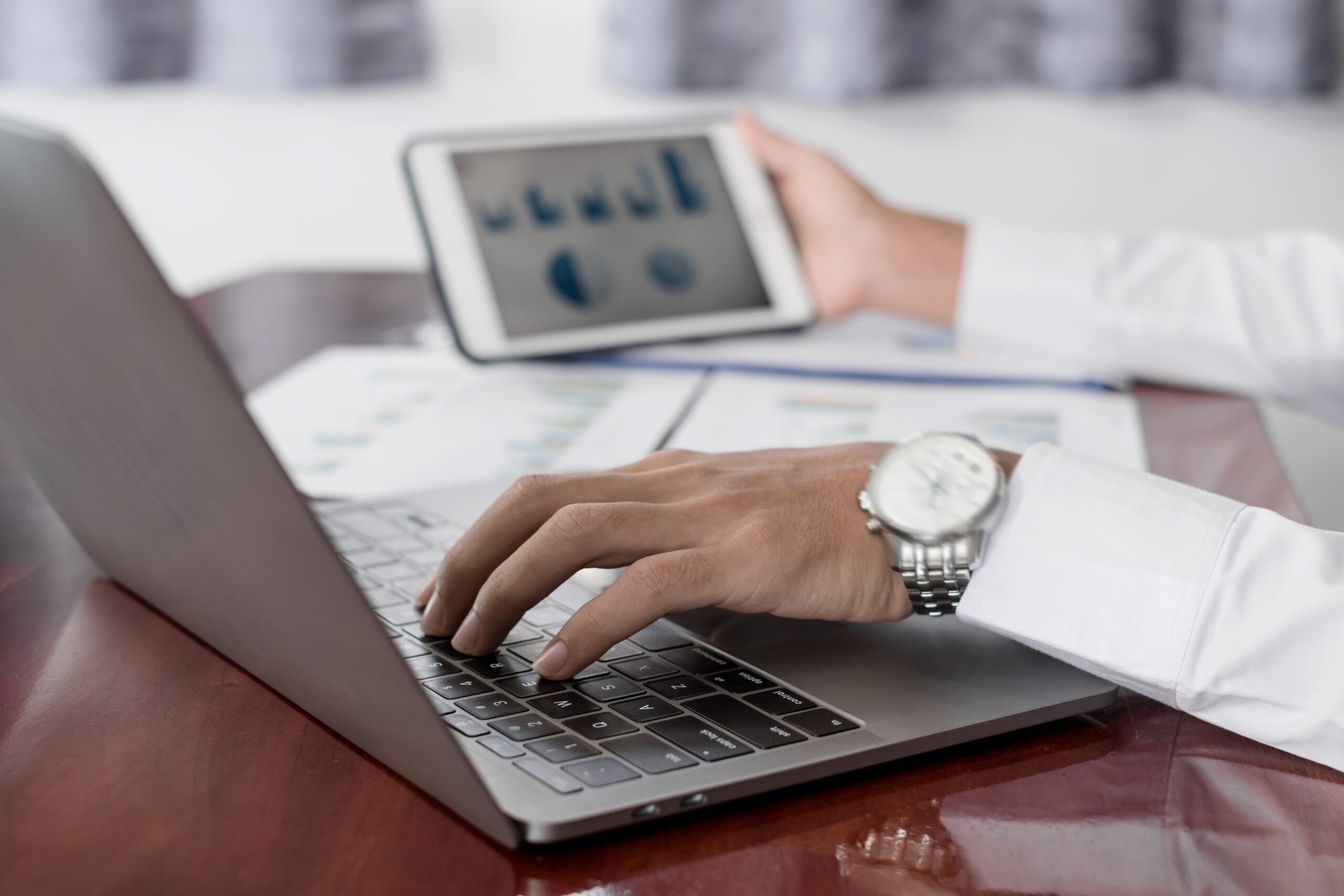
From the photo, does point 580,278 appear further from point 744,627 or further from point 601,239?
point 744,627

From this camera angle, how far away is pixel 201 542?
40 centimetres

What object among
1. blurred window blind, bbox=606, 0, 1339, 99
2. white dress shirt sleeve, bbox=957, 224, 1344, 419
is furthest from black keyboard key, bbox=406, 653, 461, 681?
blurred window blind, bbox=606, 0, 1339, 99

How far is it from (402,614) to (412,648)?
1.5 inches

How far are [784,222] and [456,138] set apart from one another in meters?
0.29

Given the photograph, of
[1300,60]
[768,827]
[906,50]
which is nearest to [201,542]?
[768,827]

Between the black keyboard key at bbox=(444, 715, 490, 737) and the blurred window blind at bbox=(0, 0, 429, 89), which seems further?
the blurred window blind at bbox=(0, 0, 429, 89)

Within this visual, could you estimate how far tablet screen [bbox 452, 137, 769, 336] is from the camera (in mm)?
952

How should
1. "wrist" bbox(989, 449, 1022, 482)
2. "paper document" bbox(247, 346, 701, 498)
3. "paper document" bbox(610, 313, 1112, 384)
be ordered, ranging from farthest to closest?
1. "paper document" bbox(610, 313, 1112, 384)
2. "paper document" bbox(247, 346, 701, 498)
3. "wrist" bbox(989, 449, 1022, 482)

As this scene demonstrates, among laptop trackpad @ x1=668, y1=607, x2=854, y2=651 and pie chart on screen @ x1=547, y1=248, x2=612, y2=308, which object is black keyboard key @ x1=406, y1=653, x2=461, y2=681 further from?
pie chart on screen @ x1=547, y1=248, x2=612, y2=308

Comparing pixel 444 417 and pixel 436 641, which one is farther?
pixel 444 417

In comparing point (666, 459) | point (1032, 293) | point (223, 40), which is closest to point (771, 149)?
point (1032, 293)

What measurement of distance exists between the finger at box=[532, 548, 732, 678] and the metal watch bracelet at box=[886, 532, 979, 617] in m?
0.09

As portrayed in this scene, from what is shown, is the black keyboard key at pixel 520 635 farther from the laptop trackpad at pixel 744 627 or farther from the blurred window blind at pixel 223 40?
the blurred window blind at pixel 223 40

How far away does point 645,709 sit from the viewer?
42cm
